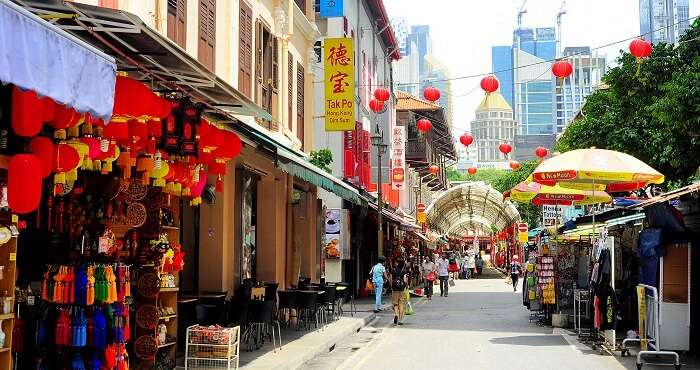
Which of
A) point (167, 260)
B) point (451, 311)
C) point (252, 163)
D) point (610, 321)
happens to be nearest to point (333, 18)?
point (451, 311)

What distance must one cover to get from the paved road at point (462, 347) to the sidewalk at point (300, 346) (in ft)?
0.69

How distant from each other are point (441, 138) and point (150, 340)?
48.5 m

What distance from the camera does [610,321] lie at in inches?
587

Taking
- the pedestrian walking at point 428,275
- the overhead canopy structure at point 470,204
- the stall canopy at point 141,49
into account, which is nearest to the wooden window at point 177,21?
the stall canopy at point 141,49

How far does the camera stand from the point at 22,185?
6371mm

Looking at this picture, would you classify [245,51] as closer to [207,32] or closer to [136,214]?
[207,32]

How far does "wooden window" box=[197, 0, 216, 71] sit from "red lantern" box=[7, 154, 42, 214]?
28.8ft

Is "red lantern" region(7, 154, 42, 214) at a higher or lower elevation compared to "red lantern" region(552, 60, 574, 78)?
lower

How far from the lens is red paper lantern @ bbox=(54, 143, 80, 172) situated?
7459 millimetres

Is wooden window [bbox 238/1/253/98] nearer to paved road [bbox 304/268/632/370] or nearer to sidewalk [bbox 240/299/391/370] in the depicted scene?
sidewalk [bbox 240/299/391/370]

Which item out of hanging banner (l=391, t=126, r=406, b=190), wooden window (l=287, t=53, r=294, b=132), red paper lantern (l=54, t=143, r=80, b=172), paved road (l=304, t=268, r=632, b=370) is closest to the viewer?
red paper lantern (l=54, t=143, r=80, b=172)

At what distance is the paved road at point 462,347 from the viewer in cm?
1338

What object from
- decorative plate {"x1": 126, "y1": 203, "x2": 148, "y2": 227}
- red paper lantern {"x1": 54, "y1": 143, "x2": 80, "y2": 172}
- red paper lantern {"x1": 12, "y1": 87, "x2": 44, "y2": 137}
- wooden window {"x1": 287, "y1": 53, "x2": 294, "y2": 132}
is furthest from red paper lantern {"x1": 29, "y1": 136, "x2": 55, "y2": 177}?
wooden window {"x1": 287, "y1": 53, "x2": 294, "y2": 132}

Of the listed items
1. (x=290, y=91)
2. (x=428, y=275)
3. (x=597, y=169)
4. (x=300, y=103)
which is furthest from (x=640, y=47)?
(x=428, y=275)
